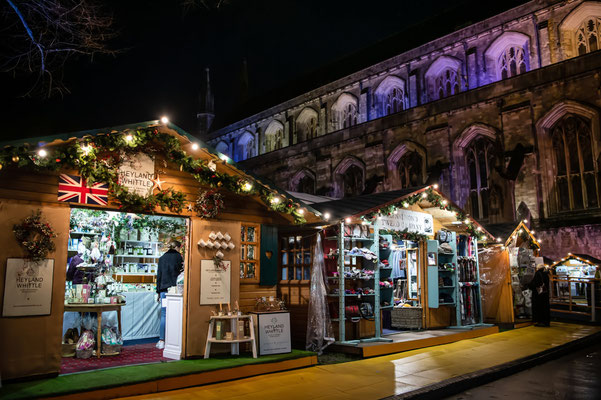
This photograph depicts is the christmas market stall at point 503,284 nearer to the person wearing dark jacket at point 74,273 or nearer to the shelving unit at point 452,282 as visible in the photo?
the shelving unit at point 452,282

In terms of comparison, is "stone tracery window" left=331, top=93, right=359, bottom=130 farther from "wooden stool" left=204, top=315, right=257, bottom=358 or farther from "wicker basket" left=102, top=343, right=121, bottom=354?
"wicker basket" left=102, top=343, right=121, bottom=354

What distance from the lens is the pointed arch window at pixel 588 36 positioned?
1891cm

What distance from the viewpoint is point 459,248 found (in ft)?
41.2

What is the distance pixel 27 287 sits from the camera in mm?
5953

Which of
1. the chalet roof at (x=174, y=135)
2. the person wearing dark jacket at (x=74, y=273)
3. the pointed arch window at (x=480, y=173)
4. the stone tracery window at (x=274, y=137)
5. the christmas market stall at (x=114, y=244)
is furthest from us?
the stone tracery window at (x=274, y=137)

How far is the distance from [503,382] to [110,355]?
20.8 ft

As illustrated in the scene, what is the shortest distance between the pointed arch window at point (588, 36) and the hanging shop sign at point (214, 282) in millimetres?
18327

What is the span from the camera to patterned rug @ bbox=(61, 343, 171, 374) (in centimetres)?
681

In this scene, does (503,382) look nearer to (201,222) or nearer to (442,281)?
(442,281)

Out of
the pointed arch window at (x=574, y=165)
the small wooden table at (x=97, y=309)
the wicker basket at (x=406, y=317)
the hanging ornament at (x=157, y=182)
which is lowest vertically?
the wicker basket at (x=406, y=317)

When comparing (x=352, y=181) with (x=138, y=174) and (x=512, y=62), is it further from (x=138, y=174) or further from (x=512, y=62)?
(x=138, y=174)

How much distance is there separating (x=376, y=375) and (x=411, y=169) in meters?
18.1

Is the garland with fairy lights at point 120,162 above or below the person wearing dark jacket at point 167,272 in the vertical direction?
above

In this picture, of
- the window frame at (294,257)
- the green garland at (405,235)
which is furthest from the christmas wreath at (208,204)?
the green garland at (405,235)
